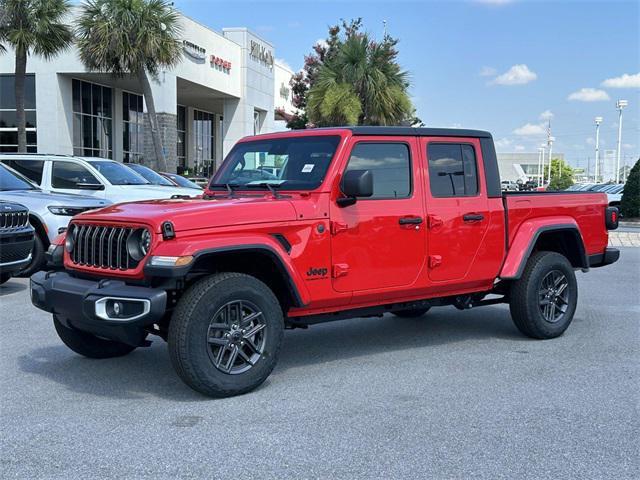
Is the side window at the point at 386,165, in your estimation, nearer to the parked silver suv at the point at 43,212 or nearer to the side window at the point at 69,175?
the parked silver suv at the point at 43,212

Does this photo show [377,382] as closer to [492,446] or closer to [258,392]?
[258,392]

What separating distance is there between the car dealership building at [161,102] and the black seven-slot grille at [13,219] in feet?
60.2

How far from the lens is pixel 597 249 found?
23.9ft

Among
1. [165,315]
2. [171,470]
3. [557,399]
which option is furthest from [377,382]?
[171,470]

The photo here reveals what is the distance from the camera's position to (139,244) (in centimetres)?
475

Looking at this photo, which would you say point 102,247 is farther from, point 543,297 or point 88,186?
point 88,186

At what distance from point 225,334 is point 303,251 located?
0.83m

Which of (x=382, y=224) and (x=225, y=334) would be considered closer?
(x=225, y=334)

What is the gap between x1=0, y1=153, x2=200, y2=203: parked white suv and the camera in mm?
12406

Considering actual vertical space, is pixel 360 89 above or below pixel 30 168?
above

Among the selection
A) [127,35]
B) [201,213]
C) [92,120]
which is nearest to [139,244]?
[201,213]

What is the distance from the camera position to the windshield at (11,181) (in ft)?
35.8

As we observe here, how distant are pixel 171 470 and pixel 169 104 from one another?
97.9ft

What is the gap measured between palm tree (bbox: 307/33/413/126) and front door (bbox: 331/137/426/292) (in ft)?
75.3
